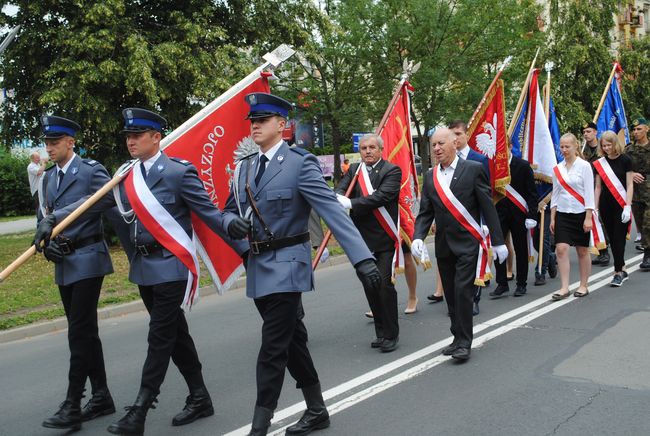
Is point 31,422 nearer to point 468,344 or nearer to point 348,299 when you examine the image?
point 468,344

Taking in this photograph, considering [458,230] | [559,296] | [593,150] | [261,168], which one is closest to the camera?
[261,168]

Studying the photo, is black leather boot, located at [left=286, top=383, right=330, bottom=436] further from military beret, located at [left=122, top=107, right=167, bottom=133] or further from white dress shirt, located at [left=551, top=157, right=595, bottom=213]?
white dress shirt, located at [left=551, top=157, right=595, bottom=213]

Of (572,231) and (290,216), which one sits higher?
(290,216)

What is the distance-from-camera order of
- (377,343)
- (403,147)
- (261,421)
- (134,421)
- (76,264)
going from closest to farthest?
(261,421) → (134,421) → (76,264) → (377,343) → (403,147)

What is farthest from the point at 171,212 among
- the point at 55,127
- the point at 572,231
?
the point at 572,231

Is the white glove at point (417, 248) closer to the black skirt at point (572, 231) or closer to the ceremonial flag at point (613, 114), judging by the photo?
the black skirt at point (572, 231)

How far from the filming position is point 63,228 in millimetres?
4562

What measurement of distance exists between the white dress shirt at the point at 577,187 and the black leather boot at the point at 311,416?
16.6 feet

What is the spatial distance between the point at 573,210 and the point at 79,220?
5.83 metres

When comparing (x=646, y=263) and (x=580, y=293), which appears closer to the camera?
(x=580, y=293)

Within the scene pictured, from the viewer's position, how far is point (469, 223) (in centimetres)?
609

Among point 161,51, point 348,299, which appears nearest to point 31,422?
point 348,299

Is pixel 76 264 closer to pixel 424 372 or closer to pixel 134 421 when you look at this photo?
pixel 134 421

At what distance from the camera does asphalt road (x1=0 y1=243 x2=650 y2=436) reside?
462 centimetres
